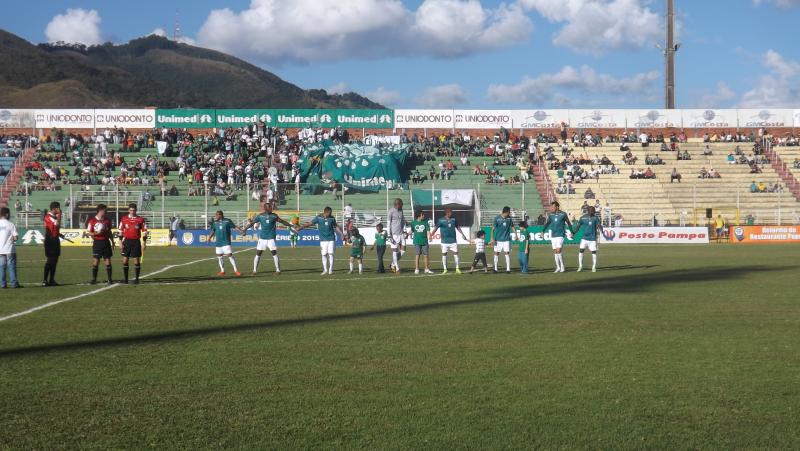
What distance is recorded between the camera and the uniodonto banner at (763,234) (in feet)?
165

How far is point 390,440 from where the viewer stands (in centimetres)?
689

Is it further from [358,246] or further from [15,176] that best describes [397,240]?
[15,176]

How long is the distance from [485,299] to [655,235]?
35.1 meters

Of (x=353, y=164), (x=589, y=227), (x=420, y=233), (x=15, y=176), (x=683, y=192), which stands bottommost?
(x=420, y=233)

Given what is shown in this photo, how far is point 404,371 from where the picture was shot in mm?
9531

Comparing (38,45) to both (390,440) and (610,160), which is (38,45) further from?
(390,440)

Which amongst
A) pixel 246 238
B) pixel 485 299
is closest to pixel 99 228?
pixel 485 299

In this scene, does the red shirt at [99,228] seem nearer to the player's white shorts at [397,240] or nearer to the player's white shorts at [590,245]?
the player's white shorts at [397,240]

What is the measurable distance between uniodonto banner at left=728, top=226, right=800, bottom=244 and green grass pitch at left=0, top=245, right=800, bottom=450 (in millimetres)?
34434

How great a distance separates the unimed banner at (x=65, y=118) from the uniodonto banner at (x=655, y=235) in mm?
41649

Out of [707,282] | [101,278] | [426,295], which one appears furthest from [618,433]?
[101,278]

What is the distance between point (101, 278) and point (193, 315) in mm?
9799

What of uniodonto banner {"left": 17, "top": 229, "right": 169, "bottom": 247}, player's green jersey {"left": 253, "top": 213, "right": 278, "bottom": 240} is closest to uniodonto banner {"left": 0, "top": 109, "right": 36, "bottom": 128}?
uniodonto banner {"left": 17, "top": 229, "right": 169, "bottom": 247}

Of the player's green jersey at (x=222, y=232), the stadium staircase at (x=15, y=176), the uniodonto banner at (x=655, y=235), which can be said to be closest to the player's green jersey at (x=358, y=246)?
the player's green jersey at (x=222, y=232)
